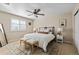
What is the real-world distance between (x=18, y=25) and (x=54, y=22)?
0.75 m

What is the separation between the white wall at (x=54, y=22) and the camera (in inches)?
68.4

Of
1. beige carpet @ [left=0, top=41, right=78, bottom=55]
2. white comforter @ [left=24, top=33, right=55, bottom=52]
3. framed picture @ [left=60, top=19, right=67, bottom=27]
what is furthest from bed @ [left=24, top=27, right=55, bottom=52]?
framed picture @ [left=60, top=19, right=67, bottom=27]

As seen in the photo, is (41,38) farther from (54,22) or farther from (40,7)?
(40,7)

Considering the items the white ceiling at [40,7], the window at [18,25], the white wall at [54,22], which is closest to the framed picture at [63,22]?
the white wall at [54,22]

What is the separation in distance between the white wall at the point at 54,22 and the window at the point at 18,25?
25cm

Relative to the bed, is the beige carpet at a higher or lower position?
lower

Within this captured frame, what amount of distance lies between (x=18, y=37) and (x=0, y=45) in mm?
370

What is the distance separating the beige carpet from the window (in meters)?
0.29

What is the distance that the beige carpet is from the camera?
5.54ft

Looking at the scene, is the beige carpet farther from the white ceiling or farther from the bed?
the white ceiling

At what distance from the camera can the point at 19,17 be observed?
1785 mm

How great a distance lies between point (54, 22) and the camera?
180 centimetres

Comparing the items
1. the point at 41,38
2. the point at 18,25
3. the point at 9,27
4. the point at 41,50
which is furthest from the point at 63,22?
the point at 9,27
